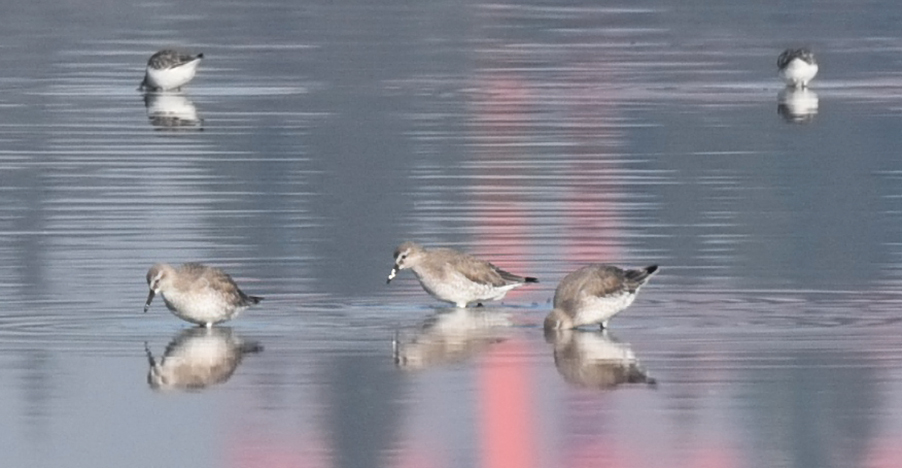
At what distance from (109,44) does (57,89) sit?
10.0 metres

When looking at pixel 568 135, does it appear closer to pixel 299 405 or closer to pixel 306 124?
pixel 306 124

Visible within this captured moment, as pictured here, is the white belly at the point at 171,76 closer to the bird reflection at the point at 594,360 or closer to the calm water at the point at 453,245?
the calm water at the point at 453,245

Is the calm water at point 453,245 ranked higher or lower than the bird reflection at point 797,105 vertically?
lower

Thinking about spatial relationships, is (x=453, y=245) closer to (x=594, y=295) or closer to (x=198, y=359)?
(x=594, y=295)

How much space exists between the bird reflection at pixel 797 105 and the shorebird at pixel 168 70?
7.24 meters

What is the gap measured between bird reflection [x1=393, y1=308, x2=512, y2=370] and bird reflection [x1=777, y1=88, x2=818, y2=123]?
13093 millimetres

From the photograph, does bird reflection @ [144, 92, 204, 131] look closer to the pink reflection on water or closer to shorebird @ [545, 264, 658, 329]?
shorebird @ [545, 264, 658, 329]

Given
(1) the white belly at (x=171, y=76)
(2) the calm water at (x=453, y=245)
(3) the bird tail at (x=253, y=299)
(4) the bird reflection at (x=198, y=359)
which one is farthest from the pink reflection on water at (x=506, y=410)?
(1) the white belly at (x=171, y=76)

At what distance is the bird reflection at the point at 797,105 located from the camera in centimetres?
2939

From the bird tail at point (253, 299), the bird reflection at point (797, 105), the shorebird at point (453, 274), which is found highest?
the bird reflection at point (797, 105)

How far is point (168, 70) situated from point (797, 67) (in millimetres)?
7598

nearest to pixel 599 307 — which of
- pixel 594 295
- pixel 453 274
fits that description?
pixel 594 295

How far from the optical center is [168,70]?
33250mm

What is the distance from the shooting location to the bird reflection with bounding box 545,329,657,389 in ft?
45.3
